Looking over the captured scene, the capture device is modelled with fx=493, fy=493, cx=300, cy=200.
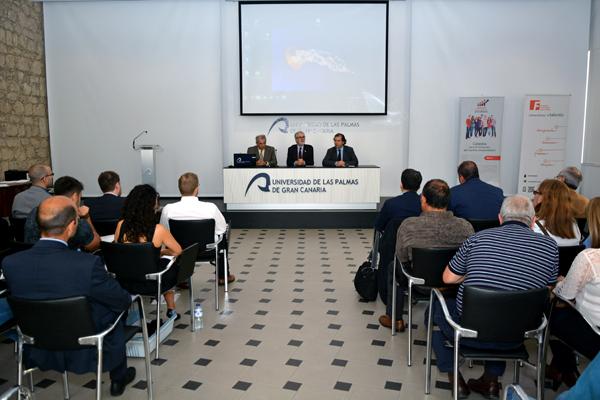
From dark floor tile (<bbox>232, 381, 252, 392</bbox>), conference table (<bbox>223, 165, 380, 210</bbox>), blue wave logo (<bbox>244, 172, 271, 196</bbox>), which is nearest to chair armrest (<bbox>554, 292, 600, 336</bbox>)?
dark floor tile (<bbox>232, 381, 252, 392</bbox>)

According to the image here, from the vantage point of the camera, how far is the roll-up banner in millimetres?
9453

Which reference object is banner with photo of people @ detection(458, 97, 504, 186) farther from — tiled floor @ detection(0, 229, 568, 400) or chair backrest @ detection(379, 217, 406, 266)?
chair backrest @ detection(379, 217, 406, 266)

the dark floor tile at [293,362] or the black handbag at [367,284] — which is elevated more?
the black handbag at [367,284]

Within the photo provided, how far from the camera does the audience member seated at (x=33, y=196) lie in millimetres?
4555

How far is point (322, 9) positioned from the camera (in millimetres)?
9312

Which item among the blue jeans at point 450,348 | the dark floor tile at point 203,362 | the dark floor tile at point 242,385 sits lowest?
the dark floor tile at point 203,362

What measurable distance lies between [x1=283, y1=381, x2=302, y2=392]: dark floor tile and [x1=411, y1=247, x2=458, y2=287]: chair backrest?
1.06m

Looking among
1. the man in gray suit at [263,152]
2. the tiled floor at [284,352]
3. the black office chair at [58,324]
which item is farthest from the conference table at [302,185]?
the black office chair at [58,324]

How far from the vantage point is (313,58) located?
9.45 m

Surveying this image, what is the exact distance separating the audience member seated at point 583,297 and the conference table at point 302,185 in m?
5.34

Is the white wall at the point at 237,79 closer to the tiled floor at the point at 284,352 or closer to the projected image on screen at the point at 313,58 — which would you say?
the projected image on screen at the point at 313,58

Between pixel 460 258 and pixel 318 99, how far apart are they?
717cm

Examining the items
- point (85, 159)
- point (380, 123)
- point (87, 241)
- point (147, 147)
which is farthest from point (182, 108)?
point (87, 241)

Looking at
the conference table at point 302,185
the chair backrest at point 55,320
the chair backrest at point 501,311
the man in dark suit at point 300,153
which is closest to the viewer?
the chair backrest at point 55,320
